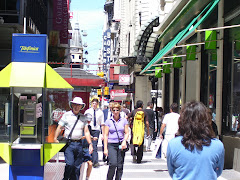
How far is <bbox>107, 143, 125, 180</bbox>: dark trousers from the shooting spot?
28.0 ft

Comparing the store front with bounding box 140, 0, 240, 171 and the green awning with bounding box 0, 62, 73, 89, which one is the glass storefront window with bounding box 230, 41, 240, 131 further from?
the green awning with bounding box 0, 62, 73, 89

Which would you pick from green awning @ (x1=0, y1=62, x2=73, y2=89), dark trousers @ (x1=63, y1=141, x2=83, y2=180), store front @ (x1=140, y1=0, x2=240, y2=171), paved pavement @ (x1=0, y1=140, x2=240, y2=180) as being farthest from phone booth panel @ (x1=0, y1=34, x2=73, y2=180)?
store front @ (x1=140, y1=0, x2=240, y2=171)

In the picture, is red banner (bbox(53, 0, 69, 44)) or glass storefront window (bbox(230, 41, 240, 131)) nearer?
glass storefront window (bbox(230, 41, 240, 131))

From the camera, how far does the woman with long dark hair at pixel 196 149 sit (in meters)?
3.93

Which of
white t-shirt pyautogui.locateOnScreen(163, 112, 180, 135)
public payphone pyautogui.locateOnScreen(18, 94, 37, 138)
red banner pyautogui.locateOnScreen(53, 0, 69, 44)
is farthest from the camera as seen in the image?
red banner pyautogui.locateOnScreen(53, 0, 69, 44)

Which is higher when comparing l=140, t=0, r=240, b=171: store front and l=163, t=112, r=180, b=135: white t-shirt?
l=140, t=0, r=240, b=171: store front

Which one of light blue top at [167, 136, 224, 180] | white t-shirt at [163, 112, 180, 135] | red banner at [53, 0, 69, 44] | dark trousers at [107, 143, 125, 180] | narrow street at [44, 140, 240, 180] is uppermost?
red banner at [53, 0, 69, 44]

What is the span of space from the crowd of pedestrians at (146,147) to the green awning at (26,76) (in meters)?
0.84

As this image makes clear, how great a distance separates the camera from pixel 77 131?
8141mm

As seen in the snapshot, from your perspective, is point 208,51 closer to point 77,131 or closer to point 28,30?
point 77,131

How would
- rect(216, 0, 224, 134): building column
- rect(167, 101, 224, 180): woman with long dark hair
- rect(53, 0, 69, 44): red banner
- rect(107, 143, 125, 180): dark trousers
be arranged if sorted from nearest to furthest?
rect(167, 101, 224, 180): woman with long dark hair, rect(107, 143, 125, 180): dark trousers, rect(216, 0, 224, 134): building column, rect(53, 0, 69, 44): red banner

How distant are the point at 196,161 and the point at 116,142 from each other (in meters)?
4.86

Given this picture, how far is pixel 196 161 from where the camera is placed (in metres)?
3.93

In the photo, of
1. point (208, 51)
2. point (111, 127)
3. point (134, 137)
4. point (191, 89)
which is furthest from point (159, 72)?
point (111, 127)
